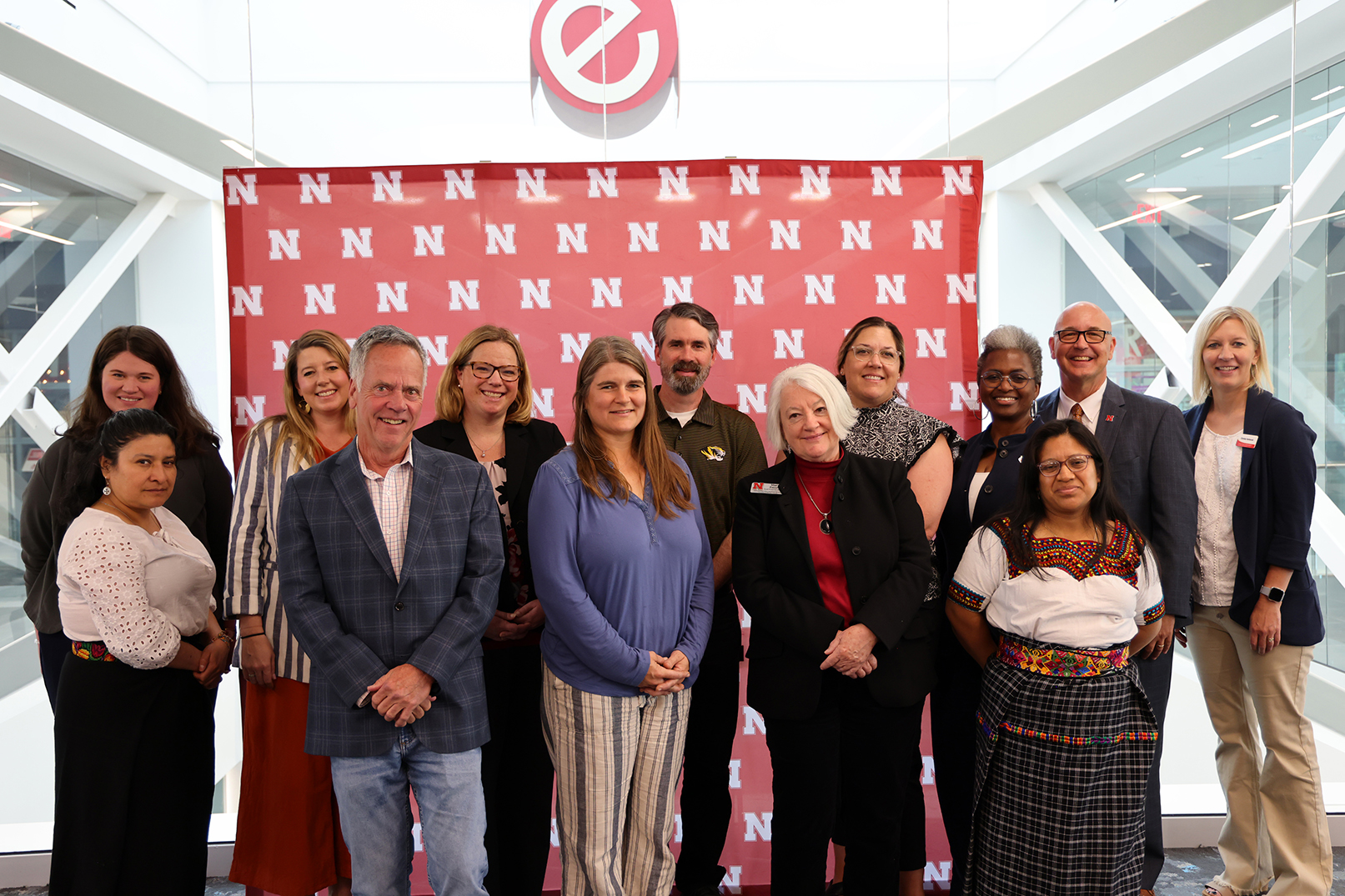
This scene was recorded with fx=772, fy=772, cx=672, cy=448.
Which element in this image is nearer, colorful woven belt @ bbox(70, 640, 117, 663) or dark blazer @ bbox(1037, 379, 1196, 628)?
colorful woven belt @ bbox(70, 640, 117, 663)

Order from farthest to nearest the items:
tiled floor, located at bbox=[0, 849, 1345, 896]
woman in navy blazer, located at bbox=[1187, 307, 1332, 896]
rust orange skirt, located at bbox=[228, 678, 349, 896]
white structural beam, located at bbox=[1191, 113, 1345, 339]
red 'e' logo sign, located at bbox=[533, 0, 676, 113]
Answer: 1. white structural beam, located at bbox=[1191, 113, 1345, 339]
2. red 'e' logo sign, located at bbox=[533, 0, 676, 113]
3. tiled floor, located at bbox=[0, 849, 1345, 896]
4. woman in navy blazer, located at bbox=[1187, 307, 1332, 896]
5. rust orange skirt, located at bbox=[228, 678, 349, 896]

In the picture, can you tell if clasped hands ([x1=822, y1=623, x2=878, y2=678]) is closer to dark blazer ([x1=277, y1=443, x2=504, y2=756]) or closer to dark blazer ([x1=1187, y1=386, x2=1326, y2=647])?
dark blazer ([x1=277, y1=443, x2=504, y2=756])

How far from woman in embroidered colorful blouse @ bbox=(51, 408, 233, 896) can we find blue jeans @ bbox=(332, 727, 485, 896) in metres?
0.72

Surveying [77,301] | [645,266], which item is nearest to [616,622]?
[645,266]

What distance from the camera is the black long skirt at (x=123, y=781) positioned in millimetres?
2293

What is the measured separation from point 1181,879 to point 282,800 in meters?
3.41

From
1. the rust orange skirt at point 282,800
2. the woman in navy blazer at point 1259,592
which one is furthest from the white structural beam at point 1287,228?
the rust orange skirt at point 282,800

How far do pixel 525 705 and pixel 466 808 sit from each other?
47 cm

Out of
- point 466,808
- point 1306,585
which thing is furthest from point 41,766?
point 1306,585

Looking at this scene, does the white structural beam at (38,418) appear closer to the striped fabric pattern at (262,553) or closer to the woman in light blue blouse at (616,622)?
the striped fabric pattern at (262,553)

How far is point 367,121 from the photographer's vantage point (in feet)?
11.4

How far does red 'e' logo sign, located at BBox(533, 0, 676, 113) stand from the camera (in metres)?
3.46

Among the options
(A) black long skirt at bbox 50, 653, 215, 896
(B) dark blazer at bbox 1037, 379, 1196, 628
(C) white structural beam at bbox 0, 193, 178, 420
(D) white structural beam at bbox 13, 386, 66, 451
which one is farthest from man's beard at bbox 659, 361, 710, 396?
(D) white structural beam at bbox 13, 386, 66, 451

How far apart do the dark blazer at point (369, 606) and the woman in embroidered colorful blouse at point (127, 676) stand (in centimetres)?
58
